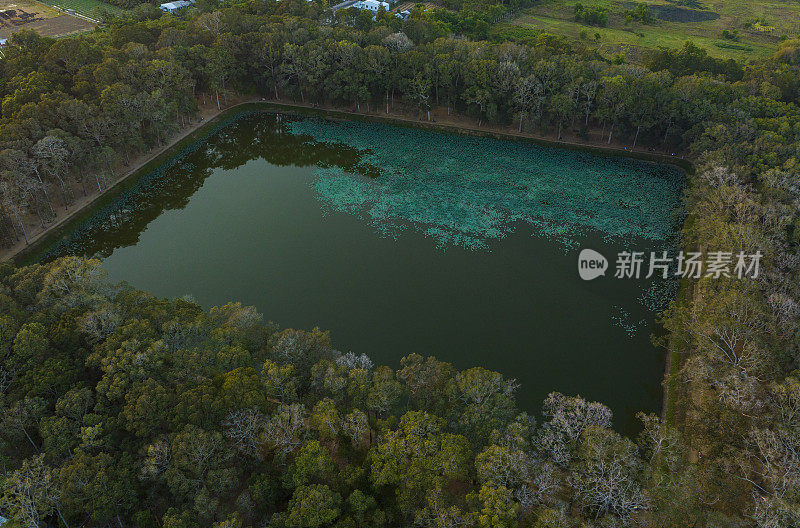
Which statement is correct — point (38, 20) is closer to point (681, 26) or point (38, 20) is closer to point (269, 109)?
point (269, 109)

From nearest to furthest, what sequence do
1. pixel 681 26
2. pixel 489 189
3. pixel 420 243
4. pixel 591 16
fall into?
pixel 420 243 → pixel 489 189 → pixel 591 16 → pixel 681 26

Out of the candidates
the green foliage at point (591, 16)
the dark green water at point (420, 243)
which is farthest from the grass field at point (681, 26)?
the dark green water at point (420, 243)

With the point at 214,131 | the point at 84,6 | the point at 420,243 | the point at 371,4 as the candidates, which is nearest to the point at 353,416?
the point at 420,243

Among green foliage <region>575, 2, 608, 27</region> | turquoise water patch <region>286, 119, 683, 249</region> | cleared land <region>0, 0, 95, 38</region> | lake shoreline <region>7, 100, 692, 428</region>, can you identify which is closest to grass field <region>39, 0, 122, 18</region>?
cleared land <region>0, 0, 95, 38</region>

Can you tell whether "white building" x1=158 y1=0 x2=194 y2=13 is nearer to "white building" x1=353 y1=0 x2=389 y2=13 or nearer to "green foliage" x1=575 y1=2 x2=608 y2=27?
"white building" x1=353 y1=0 x2=389 y2=13

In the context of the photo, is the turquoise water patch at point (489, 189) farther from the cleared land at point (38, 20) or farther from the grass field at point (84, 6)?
the grass field at point (84, 6)

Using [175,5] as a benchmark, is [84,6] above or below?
below
